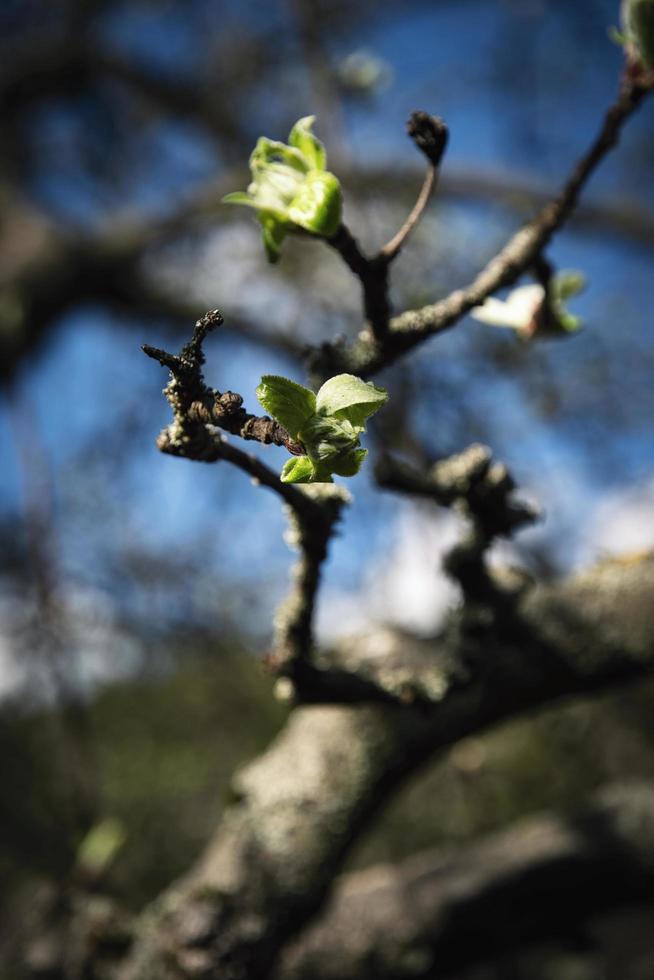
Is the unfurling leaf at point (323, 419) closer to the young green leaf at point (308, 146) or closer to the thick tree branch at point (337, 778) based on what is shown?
the young green leaf at point (308, 146)

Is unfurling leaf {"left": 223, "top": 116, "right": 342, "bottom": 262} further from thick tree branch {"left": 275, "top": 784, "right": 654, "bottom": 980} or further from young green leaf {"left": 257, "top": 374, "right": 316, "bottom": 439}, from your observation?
thick tree branch {"left": 275, "top": 784, "right": 654, "bottom": 980}

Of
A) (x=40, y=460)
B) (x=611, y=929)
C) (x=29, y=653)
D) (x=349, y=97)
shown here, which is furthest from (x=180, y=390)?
(x=29, y=653)

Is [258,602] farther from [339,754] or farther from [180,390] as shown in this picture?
[180,390]

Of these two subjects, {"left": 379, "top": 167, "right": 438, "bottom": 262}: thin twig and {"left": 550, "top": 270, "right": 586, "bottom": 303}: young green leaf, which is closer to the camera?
{"left": 379, "top": 167, "right": 438, "bottom": 262}: thin twig

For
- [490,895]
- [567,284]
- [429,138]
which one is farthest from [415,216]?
[490,895]

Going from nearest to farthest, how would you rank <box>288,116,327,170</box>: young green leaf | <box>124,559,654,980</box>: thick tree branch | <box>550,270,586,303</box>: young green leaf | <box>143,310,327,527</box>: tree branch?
<box>143,310,327,527</box>: tree branch → <box>288,116,327,170</box>: young green leaf → <box>550,270,586,303</box>: young green leaf → <box>124,559,654,980</box>: thick tree branch

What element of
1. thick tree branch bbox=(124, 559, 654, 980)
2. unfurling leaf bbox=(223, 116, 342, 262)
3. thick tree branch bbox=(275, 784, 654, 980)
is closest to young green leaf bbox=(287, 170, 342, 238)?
unfurling leaf bbox=(223, 116, 342, 262)

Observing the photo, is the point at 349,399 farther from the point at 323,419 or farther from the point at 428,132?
the point at 428,132

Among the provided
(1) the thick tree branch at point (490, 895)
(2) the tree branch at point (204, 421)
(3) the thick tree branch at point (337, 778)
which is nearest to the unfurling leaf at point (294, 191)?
(2) the tree branch at point (204, 421)
